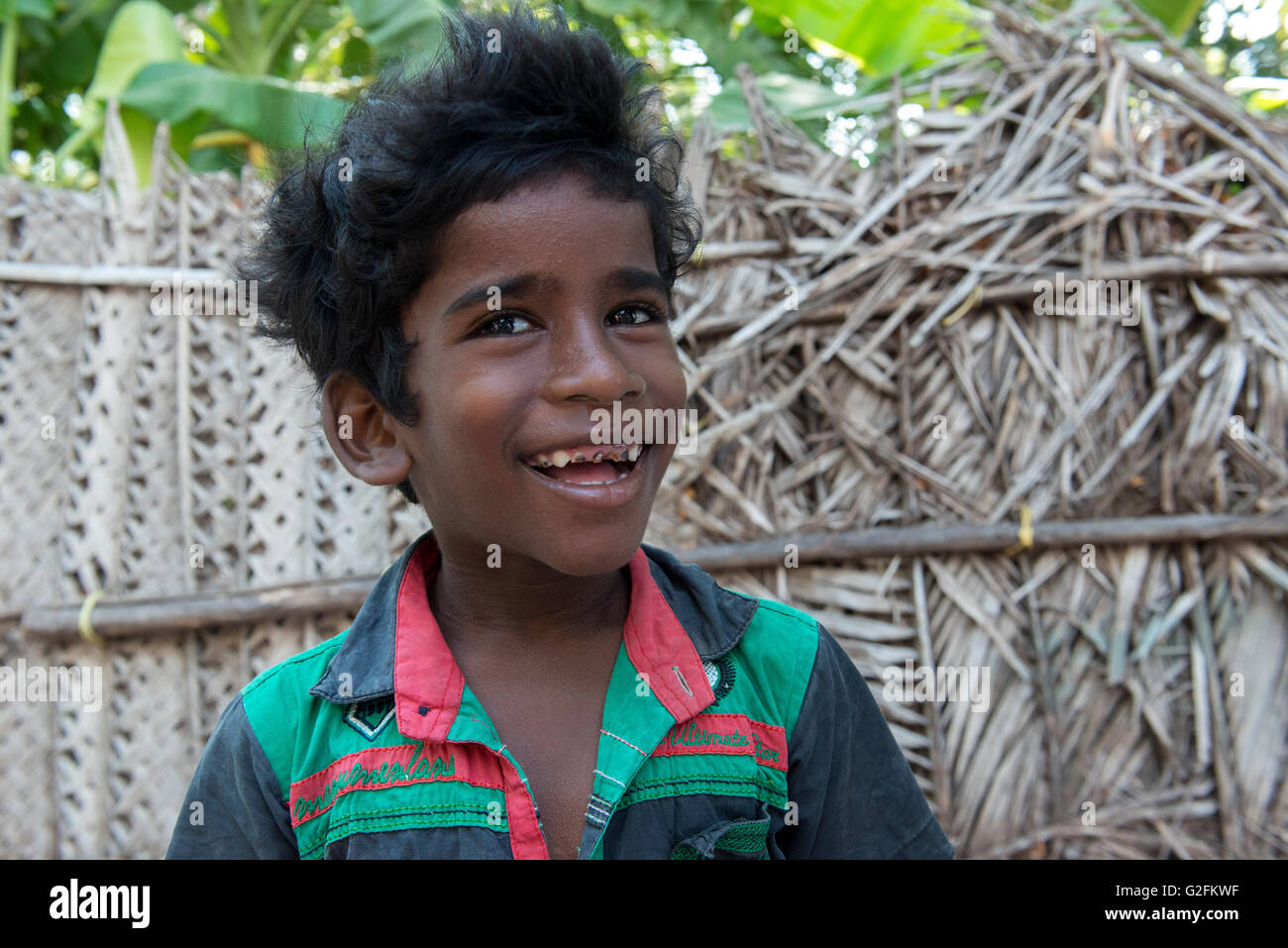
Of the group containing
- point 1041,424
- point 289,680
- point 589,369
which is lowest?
point 289,680

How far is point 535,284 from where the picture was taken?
135 cm

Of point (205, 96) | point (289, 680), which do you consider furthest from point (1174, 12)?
point (289, 680)

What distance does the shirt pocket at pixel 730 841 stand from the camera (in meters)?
1.38

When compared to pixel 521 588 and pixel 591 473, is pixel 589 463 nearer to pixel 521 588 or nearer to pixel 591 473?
pixel 591 473

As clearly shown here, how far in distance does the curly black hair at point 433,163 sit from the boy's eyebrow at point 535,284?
0.33 ft

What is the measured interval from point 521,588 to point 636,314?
18.2 inches

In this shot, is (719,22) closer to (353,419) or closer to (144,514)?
(144,514)

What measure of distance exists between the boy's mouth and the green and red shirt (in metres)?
0.28

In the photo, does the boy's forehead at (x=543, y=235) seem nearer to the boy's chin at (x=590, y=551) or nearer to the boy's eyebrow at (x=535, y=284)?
the boy's eyebrow at (x=535, y=284)

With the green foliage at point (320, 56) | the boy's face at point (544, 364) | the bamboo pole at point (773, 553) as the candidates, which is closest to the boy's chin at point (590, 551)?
the boy's face at point (544, 364)

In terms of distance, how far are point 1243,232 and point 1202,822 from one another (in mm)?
1797

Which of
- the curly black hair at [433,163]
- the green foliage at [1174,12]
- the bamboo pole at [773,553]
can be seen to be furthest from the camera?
the green foliage at [1174,12]
